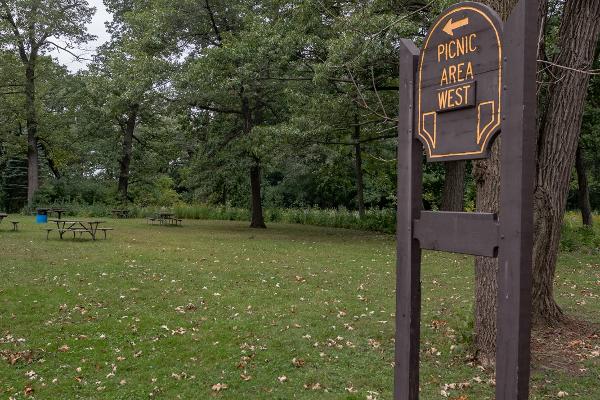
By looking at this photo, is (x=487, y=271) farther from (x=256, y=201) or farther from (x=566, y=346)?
(x=256, y=201)

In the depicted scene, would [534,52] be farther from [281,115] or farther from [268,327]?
[281,115]

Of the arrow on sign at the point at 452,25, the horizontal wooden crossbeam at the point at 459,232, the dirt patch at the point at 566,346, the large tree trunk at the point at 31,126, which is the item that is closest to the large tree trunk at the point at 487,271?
the dirt patch at the point at 566,346

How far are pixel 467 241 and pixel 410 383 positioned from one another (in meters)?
1.05

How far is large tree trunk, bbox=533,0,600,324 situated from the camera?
20.2 feet

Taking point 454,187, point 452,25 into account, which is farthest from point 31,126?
point 452,25

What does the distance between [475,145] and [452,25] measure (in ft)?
2.45

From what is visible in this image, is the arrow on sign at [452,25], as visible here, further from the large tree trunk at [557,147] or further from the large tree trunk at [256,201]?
the large tree trunk at [256,201]

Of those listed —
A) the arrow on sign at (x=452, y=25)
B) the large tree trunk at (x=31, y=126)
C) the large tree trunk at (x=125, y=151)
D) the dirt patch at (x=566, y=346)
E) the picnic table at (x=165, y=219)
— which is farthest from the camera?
the large tree trunk at (x=125, y=151)

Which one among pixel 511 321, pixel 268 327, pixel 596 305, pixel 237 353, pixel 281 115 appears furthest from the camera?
pixel 281 115

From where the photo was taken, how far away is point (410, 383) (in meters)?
3.32

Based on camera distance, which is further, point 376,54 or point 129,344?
point 376,54

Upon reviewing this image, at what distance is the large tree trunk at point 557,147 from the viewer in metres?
6.17

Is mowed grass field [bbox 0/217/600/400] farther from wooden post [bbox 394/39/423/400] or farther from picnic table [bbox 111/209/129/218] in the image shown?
picnic table [bbox 111/209/129/218]

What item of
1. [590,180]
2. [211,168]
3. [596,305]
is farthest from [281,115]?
[590,180]
